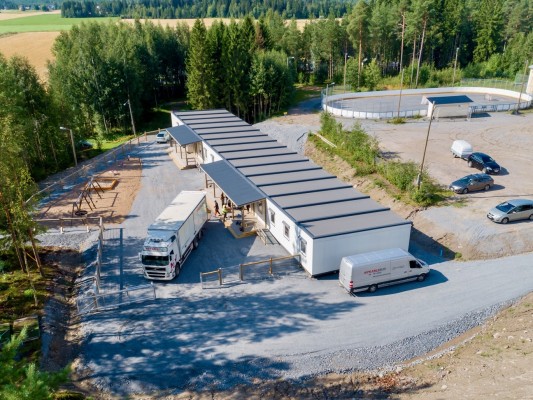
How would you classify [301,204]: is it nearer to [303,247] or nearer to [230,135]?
[303,247]

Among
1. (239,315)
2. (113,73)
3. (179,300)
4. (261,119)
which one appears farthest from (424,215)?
(113,73)

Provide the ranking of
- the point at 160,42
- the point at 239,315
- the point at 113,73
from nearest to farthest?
the point at 239,315 < the point at 113,73 < the point at 160,42

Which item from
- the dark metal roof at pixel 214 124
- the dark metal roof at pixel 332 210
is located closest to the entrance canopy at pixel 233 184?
the dark metal roof at pixel 332 210

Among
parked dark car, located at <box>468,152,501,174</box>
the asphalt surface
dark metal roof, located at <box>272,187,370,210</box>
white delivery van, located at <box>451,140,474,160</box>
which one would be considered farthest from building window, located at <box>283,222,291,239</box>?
white delivery van, located at <box>451,140,474,160</box>

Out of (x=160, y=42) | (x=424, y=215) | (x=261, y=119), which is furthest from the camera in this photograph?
(x=160, y=42)

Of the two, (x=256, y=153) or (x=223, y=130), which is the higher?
(x=223, y=130)

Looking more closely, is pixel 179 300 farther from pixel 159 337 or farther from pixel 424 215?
pixel 424 215

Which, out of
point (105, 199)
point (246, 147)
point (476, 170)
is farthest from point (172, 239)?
point (476, 170)
